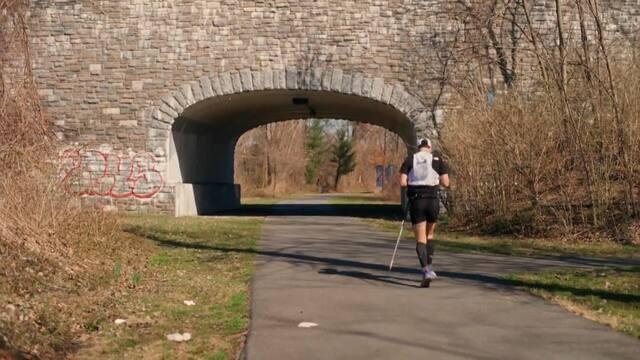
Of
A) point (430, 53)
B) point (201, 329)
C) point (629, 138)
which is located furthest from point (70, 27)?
point (201, 329)

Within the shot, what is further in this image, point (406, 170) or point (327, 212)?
point (327, 212)

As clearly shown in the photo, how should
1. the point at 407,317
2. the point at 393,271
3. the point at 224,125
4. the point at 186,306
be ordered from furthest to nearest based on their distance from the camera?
the point at 224,125 < the point at 393,271 < the point at 186,306 < the point at 407,317

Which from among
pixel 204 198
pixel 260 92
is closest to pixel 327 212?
pixel 204 198

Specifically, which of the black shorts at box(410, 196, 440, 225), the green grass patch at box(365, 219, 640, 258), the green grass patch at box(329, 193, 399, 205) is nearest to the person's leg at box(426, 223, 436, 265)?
the black shorts at box(410, 196, 440, 225)

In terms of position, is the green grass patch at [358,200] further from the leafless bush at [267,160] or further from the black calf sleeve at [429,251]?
the black calf sleeve at [429,251]

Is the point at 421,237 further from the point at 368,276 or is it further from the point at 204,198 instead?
the point at 204,198

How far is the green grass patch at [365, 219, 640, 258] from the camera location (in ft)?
40.4

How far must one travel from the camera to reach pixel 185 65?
797 inches

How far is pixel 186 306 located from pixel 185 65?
14.1 metres

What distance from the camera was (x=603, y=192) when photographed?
579 inches

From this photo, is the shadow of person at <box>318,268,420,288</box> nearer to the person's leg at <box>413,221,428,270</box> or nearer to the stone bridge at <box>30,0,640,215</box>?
the person's leg at <box>413,221,428,270</box>

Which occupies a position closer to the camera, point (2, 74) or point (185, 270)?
point (185, 270)

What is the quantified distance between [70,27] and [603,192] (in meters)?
14.7

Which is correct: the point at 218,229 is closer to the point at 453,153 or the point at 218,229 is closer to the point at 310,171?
the point at 453,153
